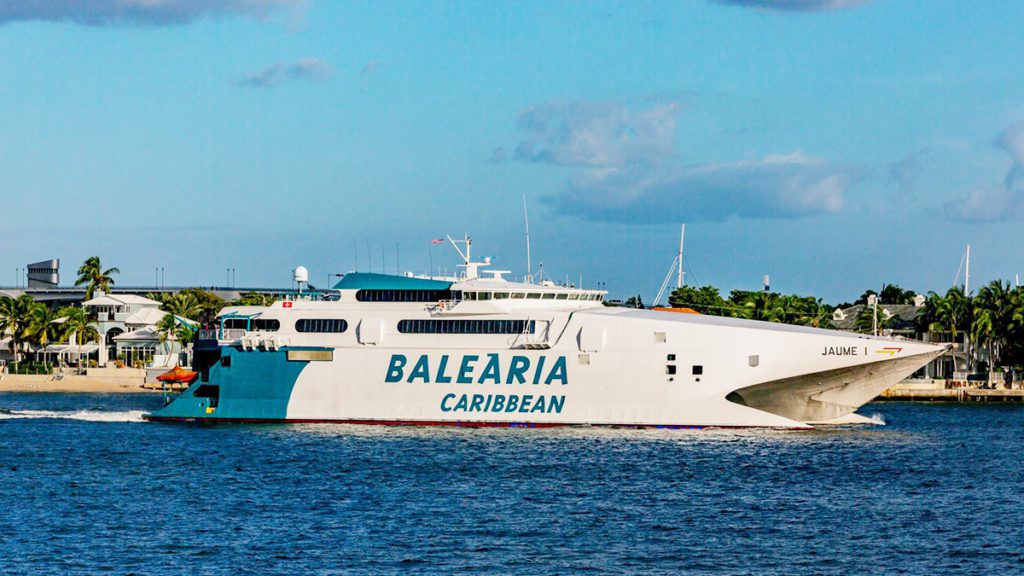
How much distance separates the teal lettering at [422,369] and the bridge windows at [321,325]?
11.3ft

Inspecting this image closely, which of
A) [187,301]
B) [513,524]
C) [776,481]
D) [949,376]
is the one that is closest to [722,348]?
A: [776,481]

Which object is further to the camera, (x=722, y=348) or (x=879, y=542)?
(x=722, y=348)

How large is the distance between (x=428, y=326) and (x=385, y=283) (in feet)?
9.33

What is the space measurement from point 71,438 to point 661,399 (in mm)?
22466

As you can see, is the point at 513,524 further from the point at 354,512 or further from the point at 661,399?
the point at 661,399

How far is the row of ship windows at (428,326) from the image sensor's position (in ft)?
164

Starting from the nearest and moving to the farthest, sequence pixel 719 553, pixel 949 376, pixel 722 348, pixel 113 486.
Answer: pixel 719 553
pixel 113 486
pixel 722 348
pixel 949 376

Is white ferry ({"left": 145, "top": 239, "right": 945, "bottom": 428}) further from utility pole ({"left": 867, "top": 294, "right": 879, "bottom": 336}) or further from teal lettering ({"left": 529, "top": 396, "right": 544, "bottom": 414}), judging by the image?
utility pole ({"left": 867, "top": 294, "right": 879, "bottom": 336})

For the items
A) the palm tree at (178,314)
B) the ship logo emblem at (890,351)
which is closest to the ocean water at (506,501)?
the ship logo emblem at (890,351)

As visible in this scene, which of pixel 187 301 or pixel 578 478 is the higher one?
pixel 187 301

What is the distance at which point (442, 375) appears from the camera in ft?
164

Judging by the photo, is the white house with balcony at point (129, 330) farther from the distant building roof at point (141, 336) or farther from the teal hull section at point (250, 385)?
the teal hull section at point (250, 385)

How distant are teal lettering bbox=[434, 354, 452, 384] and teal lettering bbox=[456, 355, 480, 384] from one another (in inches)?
20.6

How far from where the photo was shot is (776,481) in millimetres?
38000
